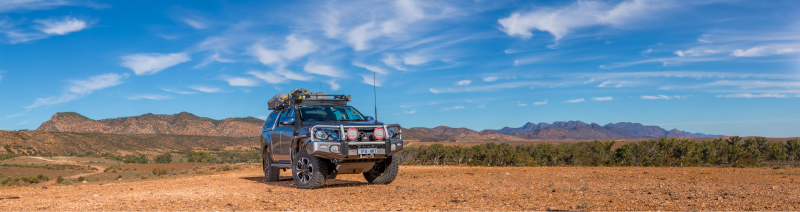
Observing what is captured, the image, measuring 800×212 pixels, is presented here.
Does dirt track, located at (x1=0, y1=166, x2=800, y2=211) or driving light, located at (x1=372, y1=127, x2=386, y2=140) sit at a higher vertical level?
driving light, located at (x1=372, y1=127, x2=386, y2=140)

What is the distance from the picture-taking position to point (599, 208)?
6.72m

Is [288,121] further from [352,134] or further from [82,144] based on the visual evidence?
[82,144]

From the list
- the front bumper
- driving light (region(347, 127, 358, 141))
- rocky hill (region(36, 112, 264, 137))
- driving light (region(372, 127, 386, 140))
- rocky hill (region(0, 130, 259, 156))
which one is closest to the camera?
the front bumper

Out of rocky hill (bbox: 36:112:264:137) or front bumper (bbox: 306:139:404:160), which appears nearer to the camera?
front bumper (bbox: 306:139:404:160)

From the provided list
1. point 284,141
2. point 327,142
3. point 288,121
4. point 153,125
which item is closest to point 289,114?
point 288,121

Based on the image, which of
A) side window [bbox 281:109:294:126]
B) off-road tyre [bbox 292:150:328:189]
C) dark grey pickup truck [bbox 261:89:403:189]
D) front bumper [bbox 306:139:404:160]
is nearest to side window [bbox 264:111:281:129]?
dark grey pickup truck [bbox 261:89:403:189]

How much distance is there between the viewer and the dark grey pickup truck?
9812 millimetres

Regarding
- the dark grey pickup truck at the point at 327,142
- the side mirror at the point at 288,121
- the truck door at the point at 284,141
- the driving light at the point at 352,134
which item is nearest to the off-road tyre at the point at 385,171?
the dark grey pickup truck at the point at 327,142

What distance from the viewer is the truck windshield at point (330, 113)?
38.4 feet

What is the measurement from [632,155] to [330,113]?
107 feet

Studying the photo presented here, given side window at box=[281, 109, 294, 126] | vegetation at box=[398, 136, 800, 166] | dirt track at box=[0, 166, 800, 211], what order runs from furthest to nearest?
vegetation at box=[398, 136, 800, 166], side window at box=[281, 109, 294, 126], dirt track at box=[0, 166, 800, 211]

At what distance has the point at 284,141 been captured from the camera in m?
11.8

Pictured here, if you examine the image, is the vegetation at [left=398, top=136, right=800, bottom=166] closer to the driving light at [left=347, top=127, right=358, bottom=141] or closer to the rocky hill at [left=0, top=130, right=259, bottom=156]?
the driving light at [left=347, top=127, right=358, bottom=141]

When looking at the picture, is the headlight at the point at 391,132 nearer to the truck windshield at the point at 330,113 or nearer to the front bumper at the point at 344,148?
the front bumper at the point at 344,148
